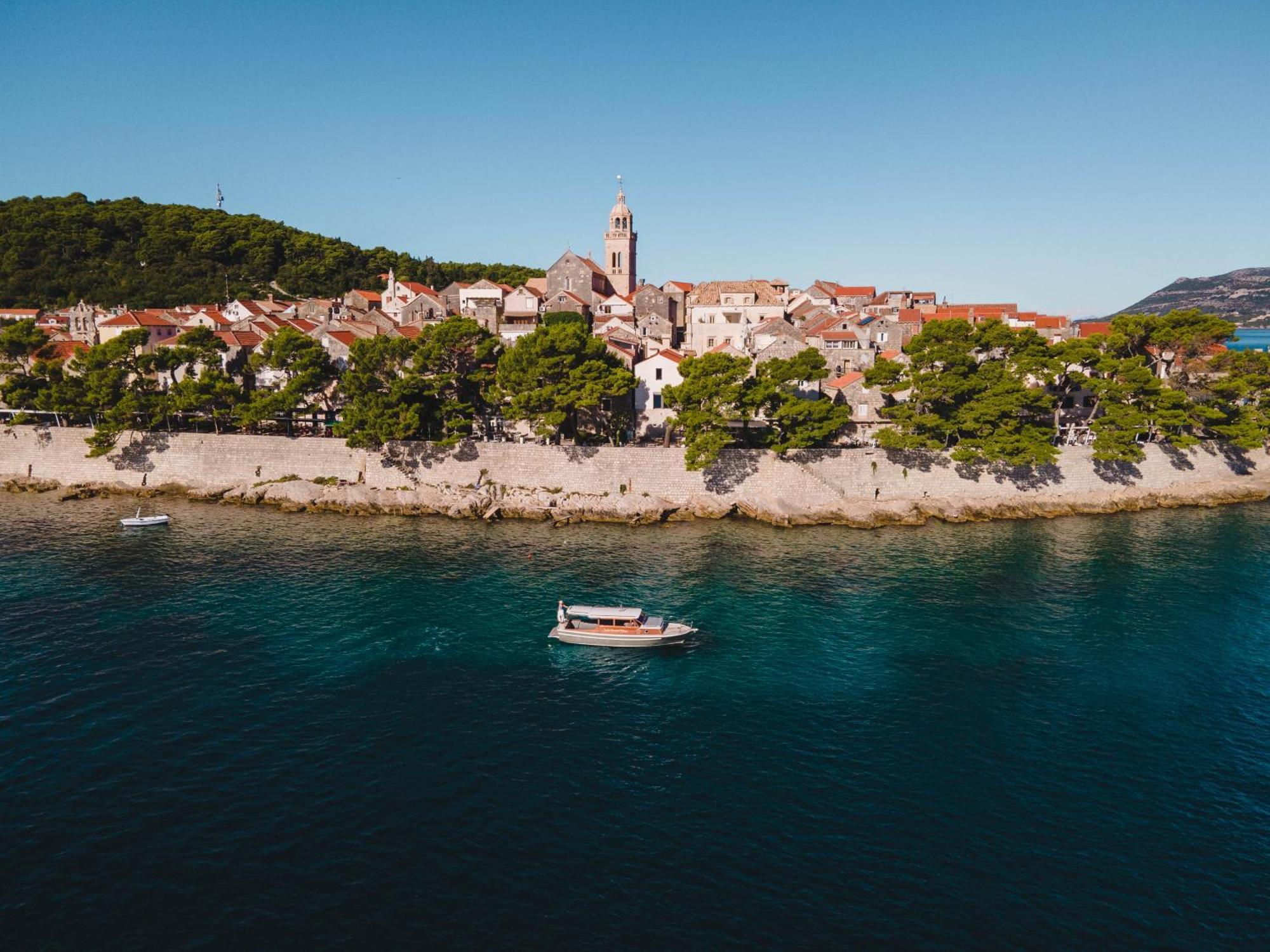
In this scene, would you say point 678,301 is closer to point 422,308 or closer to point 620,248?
point 620,248

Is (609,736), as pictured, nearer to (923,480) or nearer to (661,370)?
(923,480)

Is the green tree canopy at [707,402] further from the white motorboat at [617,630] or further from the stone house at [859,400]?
the white motorboat at [617,630]

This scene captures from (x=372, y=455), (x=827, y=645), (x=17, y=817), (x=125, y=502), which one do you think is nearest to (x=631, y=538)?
(x=827, y=645)

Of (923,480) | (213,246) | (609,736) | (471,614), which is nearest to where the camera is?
(609,736)

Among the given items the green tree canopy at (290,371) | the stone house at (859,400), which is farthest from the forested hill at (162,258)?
the stone house at (859,400)

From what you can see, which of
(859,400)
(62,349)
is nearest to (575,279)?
(859,400)

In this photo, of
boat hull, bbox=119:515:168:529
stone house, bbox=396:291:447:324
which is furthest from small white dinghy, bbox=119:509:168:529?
stone house, bbox=396:291:447:324
